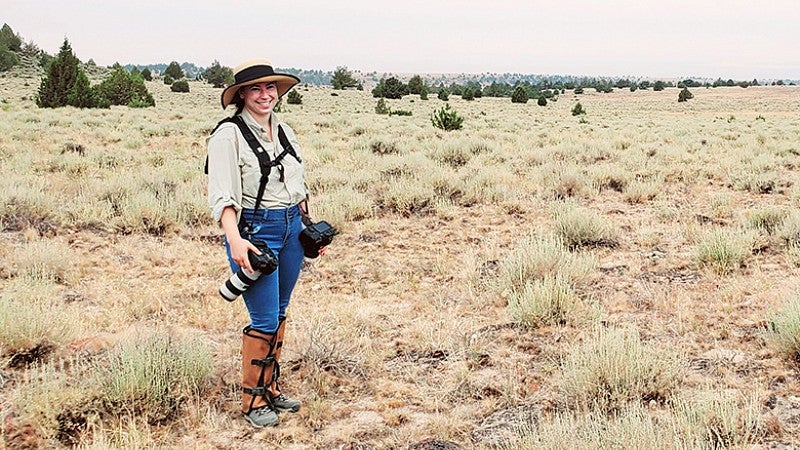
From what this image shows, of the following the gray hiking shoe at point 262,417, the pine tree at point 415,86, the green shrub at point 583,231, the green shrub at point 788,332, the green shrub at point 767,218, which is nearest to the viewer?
the gray hiking shoe at point 262,417

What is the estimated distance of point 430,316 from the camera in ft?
16.4

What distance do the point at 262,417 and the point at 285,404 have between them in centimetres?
19

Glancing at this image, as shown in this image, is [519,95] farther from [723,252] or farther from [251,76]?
[251,76]

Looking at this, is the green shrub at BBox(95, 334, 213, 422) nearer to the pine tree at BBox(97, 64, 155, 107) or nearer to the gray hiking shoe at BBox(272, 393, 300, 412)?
the gray hiking shoe at BBox(272, 393, 300, 412)

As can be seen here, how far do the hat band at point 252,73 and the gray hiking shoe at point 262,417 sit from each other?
1.80 meters

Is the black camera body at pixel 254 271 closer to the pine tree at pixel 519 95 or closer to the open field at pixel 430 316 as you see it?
the open field at pixel 430 316

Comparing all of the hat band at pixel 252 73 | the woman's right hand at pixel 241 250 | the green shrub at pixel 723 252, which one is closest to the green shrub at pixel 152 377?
the woman's right hand at pixel 241 250

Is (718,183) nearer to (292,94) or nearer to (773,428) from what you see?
(773,428)

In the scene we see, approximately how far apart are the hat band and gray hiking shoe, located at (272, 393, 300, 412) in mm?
1808

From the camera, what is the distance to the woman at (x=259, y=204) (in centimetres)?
308

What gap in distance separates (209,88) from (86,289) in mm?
51049

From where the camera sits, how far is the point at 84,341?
14.0 feet

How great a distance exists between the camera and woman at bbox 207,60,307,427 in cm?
308

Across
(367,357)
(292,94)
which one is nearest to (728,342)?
(367,357)
